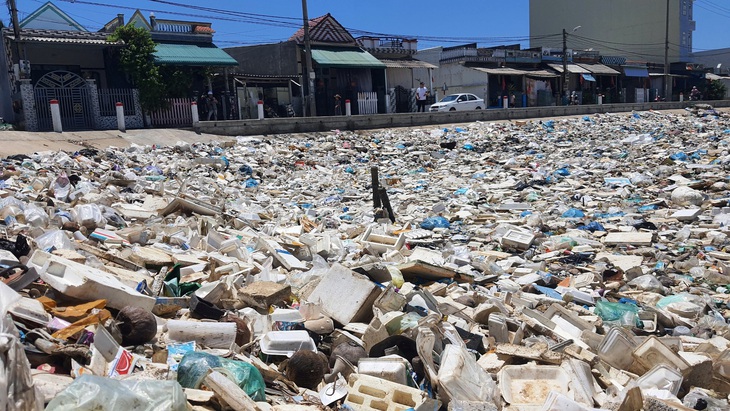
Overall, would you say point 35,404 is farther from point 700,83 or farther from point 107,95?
point 700,83

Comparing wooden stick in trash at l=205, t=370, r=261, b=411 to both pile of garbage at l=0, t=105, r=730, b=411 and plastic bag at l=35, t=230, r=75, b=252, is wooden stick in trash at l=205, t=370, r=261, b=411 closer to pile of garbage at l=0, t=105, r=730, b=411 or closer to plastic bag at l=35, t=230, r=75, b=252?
pile of garbage at l=0, t=105, r=730, b=411

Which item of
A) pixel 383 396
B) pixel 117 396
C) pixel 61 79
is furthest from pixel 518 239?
pixel 61 79

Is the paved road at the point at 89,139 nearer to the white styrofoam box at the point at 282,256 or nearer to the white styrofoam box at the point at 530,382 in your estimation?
the white styrofoam box at the point at 282,256

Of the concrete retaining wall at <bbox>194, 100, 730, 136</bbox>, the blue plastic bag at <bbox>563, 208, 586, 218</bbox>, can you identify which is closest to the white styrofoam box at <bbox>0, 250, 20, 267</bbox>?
the blue plastic bag at <bbox>563, 208, 586, 218</bbox>

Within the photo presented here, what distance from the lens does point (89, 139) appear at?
15062 mm

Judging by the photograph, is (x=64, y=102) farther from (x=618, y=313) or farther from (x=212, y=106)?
(x=618, y=313)

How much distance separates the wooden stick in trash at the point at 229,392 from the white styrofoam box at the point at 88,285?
1.10 metres

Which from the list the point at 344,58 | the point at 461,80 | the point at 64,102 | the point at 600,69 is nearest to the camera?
the point at 64,102

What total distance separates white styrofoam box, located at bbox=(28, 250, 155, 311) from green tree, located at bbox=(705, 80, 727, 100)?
48077 mm

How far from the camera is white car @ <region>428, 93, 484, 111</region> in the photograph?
1034 inches

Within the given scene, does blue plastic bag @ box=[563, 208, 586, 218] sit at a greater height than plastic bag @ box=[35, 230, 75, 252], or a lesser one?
lesser

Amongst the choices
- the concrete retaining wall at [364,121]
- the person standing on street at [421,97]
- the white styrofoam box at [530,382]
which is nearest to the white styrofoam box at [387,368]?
the white styrofoam box at [530,382]

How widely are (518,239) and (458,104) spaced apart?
20.1m

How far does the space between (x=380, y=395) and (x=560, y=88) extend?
120 ft
